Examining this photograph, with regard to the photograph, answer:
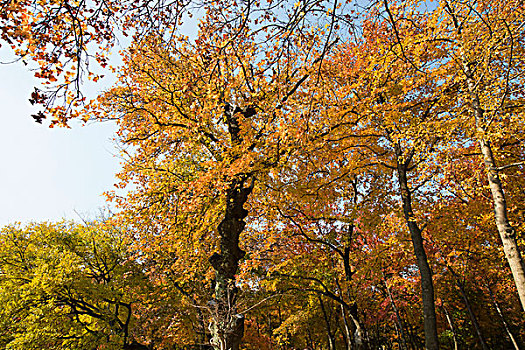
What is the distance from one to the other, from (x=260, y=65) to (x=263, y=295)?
36.6 ft

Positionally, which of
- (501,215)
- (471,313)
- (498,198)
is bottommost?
(471,313)

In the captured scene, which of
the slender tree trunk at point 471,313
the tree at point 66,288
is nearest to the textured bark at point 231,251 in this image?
the tree at point 66,288

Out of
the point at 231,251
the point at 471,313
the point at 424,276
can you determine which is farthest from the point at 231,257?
the point at 471,313

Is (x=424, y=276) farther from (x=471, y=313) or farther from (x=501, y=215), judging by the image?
(x=471, y=313)

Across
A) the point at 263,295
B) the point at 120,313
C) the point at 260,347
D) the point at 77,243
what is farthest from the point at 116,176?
the point at 260,347

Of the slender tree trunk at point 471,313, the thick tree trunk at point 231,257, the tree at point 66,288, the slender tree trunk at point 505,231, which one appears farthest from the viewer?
the slender tree trunk at point 471,313

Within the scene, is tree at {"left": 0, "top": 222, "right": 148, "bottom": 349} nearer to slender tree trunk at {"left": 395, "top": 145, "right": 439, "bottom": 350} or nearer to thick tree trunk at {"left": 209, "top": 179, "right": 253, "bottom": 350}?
thick tree trunk at {"left": 209, "top": 179, "right": 253, "bottom": 350}

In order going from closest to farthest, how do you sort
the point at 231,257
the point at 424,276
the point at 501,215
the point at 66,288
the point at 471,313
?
the point at 501,215 → the point at 231,257 → the point at 424,276 → the point at 66,288 → the point at 471,313

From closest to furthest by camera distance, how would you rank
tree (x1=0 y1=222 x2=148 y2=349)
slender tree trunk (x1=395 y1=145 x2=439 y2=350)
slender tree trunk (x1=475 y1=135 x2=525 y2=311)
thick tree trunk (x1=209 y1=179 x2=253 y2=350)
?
1. slender tree trunk (x1=475 y1=135 x2=525 y2=311)
2. thick tree trunk (x1=209 y1=179 x2=253 y2=350)
3. slender tree trunk (x1=395 y1=145 x2=439 y2=350)
4. tree (x1=0 y1=222 x2=148 y2=349)

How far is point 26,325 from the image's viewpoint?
848 centimetres

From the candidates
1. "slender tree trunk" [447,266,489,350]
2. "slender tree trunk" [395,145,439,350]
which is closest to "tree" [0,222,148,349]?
"slender tree trunk" [395,145,439,350]

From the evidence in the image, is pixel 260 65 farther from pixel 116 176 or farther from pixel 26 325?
pixel 26 325

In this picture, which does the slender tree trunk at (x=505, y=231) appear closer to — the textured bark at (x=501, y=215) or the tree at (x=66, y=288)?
the textured bark at (x=501, y=215)

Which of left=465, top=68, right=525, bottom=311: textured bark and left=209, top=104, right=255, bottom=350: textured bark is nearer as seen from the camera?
left=465, top=68, right=525, bottom=311: textured bark
